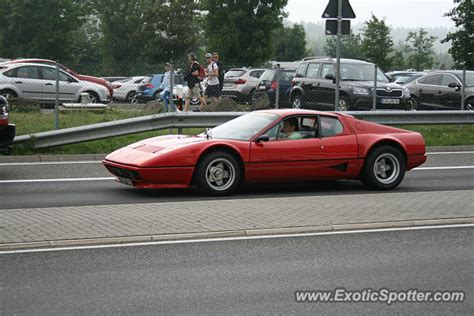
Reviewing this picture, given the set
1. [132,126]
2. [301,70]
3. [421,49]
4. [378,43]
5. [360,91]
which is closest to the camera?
[132,126]

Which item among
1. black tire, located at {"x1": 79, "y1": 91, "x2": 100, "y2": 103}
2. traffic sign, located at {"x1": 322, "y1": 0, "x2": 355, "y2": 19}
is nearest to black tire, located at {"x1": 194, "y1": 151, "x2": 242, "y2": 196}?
traffic sign, located at {"x1": 322, "y1": 0, "x2": 355, "y2": 19}

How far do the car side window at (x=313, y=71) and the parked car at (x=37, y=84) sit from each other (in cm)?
653

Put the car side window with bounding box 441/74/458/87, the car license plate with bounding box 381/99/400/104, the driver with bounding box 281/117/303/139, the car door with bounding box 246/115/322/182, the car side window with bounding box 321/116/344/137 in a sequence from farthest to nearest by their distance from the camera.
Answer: the car side window with bounding box 441/74/458/87, the car license plate with bounding box 381/99/400/104, the car side window with bounding box 321/116/344/137, the driver with bounding box 281/117/303/139, the car door with bounding box 246/115/322/182

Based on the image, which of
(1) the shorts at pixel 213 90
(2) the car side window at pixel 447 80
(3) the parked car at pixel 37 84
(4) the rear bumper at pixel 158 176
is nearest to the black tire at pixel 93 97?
(3) the parked car at pixel 37 84

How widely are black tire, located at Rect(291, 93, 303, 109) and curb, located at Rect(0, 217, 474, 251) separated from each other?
41.5ft

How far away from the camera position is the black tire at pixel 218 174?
37.8 feet

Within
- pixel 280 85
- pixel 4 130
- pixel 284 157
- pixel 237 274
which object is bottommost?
pixel 237 274

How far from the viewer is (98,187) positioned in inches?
→ 493

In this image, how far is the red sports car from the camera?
37.6ft

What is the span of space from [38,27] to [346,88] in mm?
40541

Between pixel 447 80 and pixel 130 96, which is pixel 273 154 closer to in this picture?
pixel 447 80

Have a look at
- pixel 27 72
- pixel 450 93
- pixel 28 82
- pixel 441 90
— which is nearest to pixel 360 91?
pixel 450 93

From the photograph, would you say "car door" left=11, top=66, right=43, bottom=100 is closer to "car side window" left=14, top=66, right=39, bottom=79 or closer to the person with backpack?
"car side window" left=14, top=66, right=39, bottom=79

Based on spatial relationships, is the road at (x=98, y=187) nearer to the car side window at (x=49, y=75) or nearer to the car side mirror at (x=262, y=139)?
the car side mirror at (x=262, y=139)
